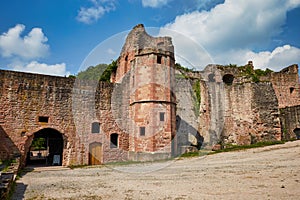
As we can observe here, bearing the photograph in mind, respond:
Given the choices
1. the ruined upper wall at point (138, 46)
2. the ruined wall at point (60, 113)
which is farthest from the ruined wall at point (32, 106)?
the ruined upper wall at point (138, 46)

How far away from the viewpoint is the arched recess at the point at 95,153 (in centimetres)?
1764

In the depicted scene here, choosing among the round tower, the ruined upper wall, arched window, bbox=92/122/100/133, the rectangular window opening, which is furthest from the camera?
the ruined upper wall

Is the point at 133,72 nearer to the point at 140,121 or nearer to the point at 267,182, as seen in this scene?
the point at 140,121

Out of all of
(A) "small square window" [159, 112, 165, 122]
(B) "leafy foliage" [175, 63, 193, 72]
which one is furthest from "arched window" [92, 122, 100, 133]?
(B) "leafy foliage" [175, 63, 193, 72]

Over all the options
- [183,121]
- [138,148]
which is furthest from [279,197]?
[183,121]

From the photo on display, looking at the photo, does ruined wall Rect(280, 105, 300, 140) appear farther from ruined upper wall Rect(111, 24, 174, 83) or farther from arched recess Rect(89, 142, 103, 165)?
arched recess Rect(89, 142, 103, 165)

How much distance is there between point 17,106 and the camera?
1560cm

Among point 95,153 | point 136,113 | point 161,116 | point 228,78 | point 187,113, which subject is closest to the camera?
point 95,153

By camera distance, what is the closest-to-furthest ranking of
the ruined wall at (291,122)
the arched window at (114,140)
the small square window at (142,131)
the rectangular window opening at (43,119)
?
the rectangular window opening at (43,119), the small square window at (142,131), the arched window at (114,140), the ruined wall at (291,122)

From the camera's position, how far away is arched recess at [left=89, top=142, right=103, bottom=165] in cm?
1764

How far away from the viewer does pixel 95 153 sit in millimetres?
17812

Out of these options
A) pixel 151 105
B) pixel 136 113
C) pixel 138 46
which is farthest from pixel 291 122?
pixel 138 46

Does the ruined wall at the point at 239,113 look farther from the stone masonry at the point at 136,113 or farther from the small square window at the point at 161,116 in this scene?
the small square window at the point at 161,116

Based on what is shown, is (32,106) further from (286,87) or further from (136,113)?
(286,87)
